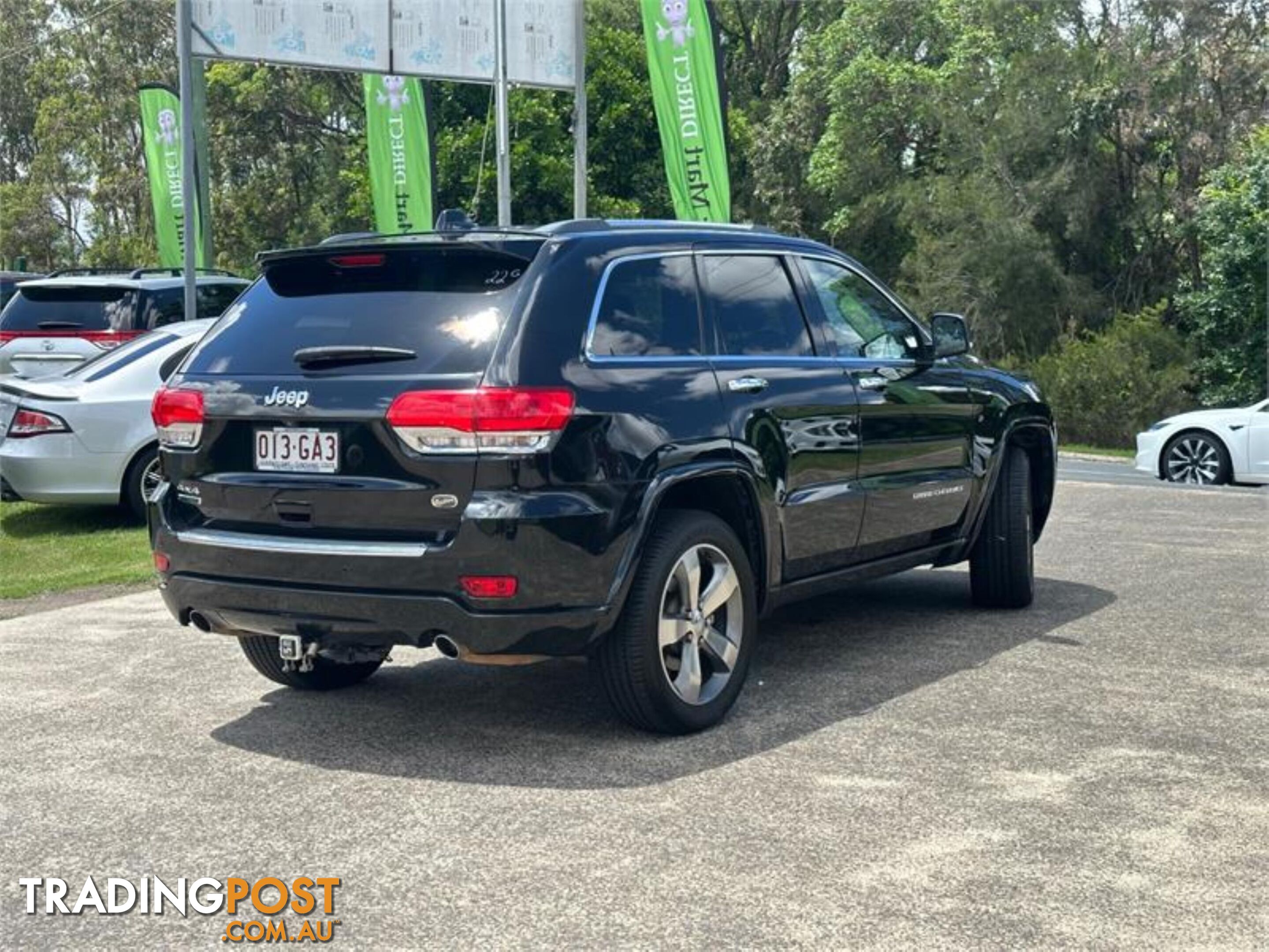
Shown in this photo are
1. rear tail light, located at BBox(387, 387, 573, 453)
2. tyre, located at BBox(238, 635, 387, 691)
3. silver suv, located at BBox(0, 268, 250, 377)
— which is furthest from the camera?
silver suv, located at BBox(0, 268, 250, 377)

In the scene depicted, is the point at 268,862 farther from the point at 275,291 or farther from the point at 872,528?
the point at 872,528

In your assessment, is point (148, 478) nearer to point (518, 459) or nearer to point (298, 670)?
point (298, 670)

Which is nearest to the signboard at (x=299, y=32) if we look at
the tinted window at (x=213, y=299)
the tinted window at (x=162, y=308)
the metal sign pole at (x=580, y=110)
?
the metal sign pole at (x=580, y=110)

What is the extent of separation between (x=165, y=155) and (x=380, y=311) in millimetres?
24732

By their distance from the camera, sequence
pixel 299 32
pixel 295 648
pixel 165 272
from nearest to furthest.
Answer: pixel 295 648
pixel 165 272
pixel 299 32

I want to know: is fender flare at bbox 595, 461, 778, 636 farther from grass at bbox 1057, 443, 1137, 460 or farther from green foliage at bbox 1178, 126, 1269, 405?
green foliage at bbox 1178, 126, 1269, 405

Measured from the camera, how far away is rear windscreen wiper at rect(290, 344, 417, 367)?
540cm

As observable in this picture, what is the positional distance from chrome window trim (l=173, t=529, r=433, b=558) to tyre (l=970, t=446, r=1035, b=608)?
11.9ft

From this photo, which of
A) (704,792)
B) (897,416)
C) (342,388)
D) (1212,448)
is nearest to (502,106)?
(1212,448)

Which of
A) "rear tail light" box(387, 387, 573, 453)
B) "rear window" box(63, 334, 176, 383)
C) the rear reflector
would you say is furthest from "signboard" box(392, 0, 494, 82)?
the rear reflector

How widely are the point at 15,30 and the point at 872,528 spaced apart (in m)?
64.4

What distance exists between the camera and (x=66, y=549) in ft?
35.7

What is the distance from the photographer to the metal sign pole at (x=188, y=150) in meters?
15.0

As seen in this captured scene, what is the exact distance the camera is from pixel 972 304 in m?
32.5
